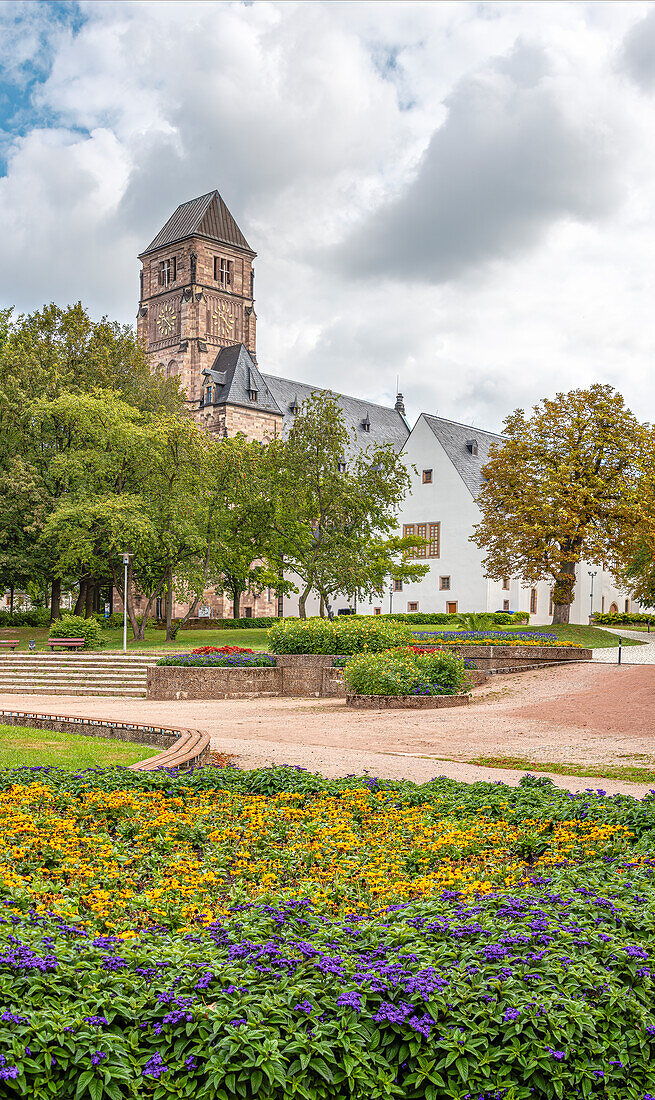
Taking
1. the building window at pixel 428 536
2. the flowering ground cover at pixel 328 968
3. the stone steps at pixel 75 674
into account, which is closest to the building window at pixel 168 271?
the building window at pixel 428 536

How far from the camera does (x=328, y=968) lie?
146 inches

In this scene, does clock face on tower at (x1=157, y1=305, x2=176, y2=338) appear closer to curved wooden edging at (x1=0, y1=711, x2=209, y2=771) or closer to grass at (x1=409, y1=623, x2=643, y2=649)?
grass at (x1=409, y1=623, x2=643, y2=649)

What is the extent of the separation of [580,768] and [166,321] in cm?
7811

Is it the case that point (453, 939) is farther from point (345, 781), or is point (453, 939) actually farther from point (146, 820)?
point (345, 781)

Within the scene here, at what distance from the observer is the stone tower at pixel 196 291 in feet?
264

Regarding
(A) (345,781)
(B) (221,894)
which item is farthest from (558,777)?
(B) (221,894)

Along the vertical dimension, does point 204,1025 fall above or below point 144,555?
below

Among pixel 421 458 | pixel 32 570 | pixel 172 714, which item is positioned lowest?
pixel 172 714

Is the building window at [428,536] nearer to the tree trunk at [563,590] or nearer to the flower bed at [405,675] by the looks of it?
the tree trunk at [563,590]

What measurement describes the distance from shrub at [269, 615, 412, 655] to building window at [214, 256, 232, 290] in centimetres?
6636

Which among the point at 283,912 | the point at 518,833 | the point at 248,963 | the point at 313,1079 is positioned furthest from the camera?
the point at 518,833

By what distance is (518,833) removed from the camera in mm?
6945

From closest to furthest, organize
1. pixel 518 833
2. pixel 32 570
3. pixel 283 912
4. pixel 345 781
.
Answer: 1. pixel 283 912
2. pixel 518 833
3. pixel 345 781
4. pixel 32 570

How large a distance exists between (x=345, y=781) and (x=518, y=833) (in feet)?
8.20
